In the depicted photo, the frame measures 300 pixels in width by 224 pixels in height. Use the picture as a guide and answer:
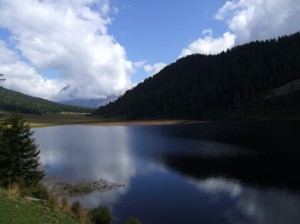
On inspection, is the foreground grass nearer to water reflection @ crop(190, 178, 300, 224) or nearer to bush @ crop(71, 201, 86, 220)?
bush @ crop(71, 201, 86, 220)

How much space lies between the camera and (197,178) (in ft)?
173

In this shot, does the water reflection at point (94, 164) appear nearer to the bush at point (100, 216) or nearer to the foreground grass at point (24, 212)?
the bush at point (100, 216)

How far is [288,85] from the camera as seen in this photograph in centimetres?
18925

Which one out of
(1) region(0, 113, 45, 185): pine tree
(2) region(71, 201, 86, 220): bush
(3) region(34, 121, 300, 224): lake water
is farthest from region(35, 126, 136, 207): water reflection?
(2) region(71, 201, 86, 220): bush

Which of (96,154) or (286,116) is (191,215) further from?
(286,116)

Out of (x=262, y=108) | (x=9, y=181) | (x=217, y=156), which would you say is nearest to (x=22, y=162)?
(x=9, y=181)

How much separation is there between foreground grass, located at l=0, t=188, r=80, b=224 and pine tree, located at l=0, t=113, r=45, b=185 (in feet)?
38.3

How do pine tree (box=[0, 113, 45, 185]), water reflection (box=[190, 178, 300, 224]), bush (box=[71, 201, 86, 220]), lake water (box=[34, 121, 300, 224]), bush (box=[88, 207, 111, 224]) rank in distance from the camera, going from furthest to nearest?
lake water (box=[34, 121, 300, 224]) < pine tree (box=[0, 113, 45, 185]) < water reflection (box=[190, 178, 300, 224]) < bush (box=[88, 207, 111, 224]) < bush (box=[71, 201, 86, 220])

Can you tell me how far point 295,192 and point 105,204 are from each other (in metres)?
24.1

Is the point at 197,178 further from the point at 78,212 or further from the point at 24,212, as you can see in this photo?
the point at 24,212

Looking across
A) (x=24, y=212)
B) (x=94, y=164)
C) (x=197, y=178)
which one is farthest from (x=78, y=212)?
(x=94, y=164)

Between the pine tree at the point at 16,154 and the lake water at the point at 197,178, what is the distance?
8118mm

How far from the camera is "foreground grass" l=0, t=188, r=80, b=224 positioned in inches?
755

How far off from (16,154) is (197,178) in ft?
91.4
